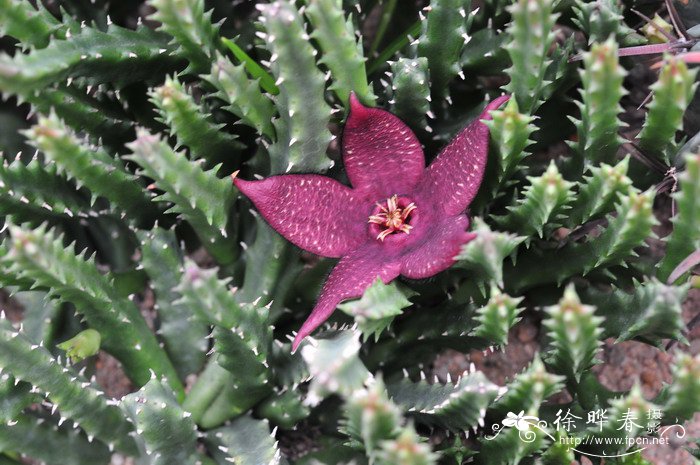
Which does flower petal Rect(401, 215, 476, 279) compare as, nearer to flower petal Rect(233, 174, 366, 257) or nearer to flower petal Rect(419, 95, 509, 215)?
flower petal Rect(419, 95, 509, 215)

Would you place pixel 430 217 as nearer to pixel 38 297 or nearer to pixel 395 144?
pixel 395 144

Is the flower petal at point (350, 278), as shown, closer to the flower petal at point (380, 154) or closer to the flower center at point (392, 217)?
the flower center at point (392, 217)

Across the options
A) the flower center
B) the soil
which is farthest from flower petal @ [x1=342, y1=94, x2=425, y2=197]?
the soil

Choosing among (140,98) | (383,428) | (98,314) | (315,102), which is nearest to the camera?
(383,428)

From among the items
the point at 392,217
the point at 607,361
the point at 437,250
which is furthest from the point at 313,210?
the point at 607,361

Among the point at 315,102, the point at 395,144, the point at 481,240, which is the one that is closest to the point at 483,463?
A: the point at 481,240
